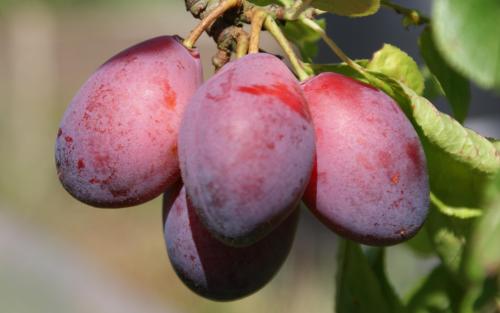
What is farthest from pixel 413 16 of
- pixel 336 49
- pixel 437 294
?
pixel 437 294

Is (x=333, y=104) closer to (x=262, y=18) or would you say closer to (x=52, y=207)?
(x=262, y=18)

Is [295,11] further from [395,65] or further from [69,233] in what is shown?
[69,233]

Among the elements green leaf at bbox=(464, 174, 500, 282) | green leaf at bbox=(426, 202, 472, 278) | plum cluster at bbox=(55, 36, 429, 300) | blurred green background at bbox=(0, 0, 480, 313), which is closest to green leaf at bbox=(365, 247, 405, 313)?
green leaf at bbox=(426, 202, 472, 278)

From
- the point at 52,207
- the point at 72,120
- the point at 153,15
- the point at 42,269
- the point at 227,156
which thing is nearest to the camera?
the point at 227,156

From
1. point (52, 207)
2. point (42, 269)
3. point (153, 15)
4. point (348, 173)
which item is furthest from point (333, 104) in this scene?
point (153, 15)

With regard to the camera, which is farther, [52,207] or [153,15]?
[153,15]

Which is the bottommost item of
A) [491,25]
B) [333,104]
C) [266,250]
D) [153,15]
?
[153,15]
